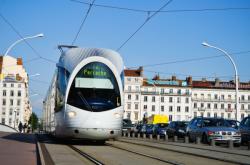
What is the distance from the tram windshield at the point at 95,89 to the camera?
62.9ft

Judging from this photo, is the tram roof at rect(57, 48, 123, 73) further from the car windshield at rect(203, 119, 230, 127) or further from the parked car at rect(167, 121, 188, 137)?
the parked car at rect(167, 121, 188, 137)

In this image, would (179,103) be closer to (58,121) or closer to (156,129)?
(156,129)

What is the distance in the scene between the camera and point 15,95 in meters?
134

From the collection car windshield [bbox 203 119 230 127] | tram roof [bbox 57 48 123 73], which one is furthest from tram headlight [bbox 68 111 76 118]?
car windshield [bbox 203 119 230 127]

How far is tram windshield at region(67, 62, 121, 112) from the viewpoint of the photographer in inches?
755

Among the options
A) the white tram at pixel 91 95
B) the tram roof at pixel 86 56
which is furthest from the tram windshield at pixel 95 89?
the tram roof at pixel 86 56

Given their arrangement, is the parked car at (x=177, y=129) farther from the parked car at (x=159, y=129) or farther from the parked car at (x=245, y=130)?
the parked car at (x=245, y=130)

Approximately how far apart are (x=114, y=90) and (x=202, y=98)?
5117 inches

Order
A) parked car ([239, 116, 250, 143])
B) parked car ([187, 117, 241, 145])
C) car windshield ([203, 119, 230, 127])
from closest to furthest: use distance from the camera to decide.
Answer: parked car ([239, 116, 250, 143]) < parked car ([187, 117, 241, 145]) < car windshield ([203, 119, 230, 127])

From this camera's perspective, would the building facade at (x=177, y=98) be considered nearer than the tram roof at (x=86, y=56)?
No

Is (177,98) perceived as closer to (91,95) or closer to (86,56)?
(86,56)

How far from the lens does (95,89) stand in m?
19.5

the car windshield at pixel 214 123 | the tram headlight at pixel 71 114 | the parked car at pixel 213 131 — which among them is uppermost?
the tram headlight at pixel 71 114

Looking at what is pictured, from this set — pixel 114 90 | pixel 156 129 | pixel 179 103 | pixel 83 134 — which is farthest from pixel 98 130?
pixel 179 103
